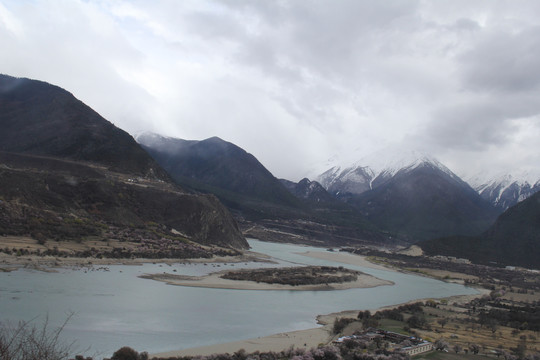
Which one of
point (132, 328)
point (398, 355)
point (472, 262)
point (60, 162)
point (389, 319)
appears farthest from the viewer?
point (472, 262)

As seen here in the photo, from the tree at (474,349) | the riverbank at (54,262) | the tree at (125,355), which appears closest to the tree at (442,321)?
the tree at (474,349)

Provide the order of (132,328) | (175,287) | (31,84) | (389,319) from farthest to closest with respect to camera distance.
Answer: (31,84) < (175,287) < (389,319) < (132,328)

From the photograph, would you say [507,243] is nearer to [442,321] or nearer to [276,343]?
[442,321]

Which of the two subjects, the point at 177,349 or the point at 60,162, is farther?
the point at 60,162

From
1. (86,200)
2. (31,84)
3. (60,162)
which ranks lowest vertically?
(86,200)

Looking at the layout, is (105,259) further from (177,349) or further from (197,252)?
(177,349)

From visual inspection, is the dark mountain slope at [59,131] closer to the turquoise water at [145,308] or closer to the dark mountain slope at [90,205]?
the dark mountain slope at [90,205]

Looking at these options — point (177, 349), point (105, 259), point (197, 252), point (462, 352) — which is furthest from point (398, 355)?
point (197, 252)

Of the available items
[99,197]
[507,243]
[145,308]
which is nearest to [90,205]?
[99,197]
